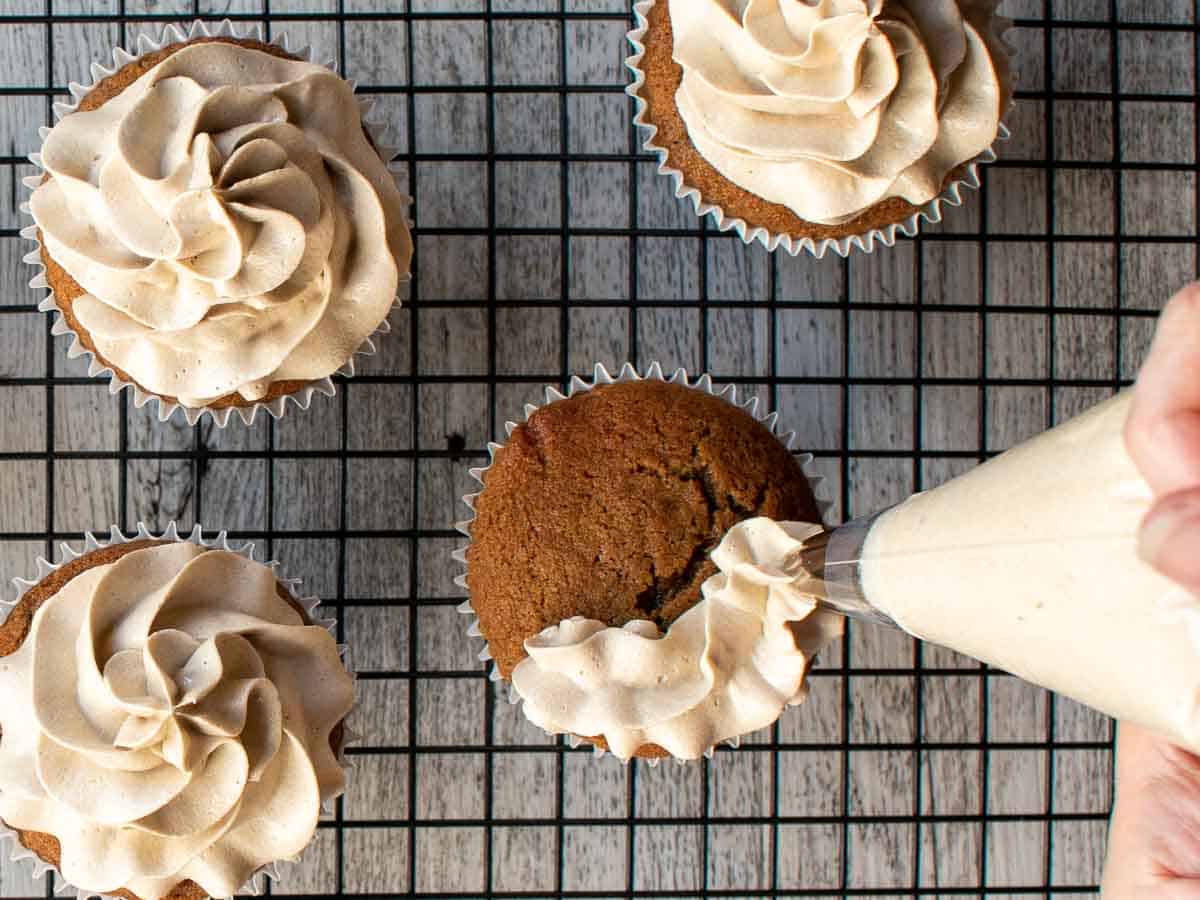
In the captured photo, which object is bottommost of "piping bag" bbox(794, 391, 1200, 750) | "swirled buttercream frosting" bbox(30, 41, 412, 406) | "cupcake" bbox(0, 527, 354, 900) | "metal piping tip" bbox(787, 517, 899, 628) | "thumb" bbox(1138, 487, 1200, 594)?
"cupcake" bbox(0, 527, 354, 900)

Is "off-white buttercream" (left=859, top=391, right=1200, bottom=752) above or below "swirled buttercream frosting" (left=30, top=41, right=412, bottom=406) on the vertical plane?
below

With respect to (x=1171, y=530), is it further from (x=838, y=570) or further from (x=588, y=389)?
(x=588, y=389)

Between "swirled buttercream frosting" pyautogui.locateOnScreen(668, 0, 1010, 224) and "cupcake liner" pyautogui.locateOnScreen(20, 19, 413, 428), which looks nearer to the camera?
"swirled buttercream frosting" pyautogui.locateOnScreen(668, 0, 1010, 224)

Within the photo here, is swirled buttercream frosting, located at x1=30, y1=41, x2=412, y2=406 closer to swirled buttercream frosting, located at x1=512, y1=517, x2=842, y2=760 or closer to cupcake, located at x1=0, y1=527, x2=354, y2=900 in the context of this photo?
cupcake, located at x1=0, y1=527, x2=354, y2=900

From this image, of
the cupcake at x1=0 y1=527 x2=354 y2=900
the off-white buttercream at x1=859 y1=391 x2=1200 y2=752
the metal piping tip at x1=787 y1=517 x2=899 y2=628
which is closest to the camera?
the off-white buttercream at x1=859 y1=391 x2=1200 y2=752

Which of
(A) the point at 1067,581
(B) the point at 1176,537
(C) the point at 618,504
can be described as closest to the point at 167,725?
(C) the point at 618,504

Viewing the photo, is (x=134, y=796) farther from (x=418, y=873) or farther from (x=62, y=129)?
(x=62, y=129)

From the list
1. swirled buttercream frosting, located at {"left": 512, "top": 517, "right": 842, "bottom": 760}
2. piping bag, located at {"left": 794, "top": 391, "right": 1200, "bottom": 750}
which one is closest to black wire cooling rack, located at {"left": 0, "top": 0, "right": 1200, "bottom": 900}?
swirled buttercream frosting, located at {"left": 512, "top": 517, "right": 842, "bottom": 760}
